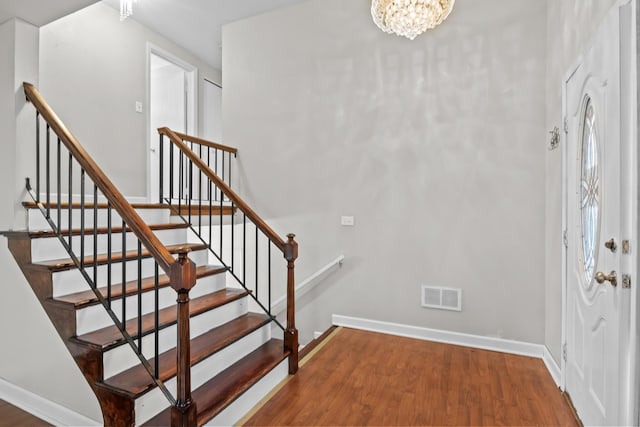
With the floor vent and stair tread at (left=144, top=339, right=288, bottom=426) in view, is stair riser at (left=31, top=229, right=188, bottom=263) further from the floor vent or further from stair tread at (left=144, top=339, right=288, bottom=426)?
the floor vent

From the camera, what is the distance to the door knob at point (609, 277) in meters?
1.48

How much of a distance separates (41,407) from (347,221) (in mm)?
2744

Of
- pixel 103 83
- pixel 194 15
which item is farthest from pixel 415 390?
pixel 194 15

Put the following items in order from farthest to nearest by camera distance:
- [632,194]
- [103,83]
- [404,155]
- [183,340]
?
[103,83]
[404,155]
[183,340]
[632,194]

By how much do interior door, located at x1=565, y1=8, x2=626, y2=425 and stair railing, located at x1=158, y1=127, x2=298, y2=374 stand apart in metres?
1.82

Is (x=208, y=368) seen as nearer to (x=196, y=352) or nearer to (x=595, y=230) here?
(x=196, y=352)

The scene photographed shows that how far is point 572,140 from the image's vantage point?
2.19m

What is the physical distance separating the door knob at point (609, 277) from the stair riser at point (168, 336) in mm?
2407

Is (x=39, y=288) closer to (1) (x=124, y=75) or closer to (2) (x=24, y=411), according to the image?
(2) (x=24, y=411)

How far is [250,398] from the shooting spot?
2.18m

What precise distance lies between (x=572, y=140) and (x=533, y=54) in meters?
Result: 1.15

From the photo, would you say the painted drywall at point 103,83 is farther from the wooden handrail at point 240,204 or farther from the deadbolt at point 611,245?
the deadbolt at point 611,245

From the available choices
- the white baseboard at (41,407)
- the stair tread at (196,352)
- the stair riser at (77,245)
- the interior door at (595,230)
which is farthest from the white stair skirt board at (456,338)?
the white baseboard at (41,407)

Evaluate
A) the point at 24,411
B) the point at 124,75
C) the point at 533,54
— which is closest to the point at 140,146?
the point at 124,75
